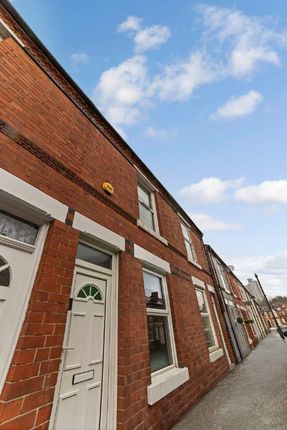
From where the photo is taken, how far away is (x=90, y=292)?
3.19m

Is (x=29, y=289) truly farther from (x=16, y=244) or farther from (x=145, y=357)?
(x=145, y=357)

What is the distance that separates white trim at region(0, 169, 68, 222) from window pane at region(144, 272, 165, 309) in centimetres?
251

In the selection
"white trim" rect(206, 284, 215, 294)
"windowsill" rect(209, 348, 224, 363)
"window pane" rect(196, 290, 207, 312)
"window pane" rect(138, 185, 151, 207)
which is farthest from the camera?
"white trim" rect(206, 284, 215, 294)

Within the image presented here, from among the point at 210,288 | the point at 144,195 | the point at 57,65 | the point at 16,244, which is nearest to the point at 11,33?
the point at 57,65

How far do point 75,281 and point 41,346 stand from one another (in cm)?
95

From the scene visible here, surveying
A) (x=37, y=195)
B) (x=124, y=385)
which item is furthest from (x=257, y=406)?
(x=37, y=195)

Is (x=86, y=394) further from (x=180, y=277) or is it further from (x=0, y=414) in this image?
(x=180, y=277)

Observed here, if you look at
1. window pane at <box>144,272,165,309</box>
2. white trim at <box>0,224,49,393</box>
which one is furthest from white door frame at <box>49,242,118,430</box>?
window pane at <box>144,272,165,309</box>

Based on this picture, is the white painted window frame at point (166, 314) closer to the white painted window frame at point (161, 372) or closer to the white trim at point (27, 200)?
the white painted window frame at point (161, 372)

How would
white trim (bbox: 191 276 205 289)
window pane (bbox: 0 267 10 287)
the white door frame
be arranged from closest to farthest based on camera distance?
1. window pane (bbox: 0 267 10 287)
2. the white door frame
3. white trim (bbox: 191 276 205 289)

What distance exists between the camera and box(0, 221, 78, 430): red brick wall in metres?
1.86

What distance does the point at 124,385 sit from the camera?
9.29 feet

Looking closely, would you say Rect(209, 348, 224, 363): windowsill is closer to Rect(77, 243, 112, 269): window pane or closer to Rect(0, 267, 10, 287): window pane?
Rect(77, 243, 112, 269): window pane

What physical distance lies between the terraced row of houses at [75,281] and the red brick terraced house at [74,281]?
0.05 ft
